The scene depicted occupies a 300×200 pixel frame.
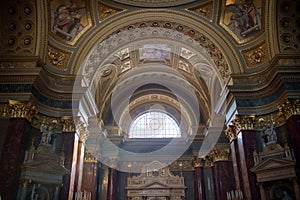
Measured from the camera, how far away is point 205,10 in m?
13.1

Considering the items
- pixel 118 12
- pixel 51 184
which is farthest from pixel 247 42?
pixel 51 184

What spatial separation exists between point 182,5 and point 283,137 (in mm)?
7250

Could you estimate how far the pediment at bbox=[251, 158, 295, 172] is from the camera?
948cm

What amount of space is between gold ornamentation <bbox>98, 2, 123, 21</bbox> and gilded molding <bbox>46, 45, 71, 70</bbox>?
2403 mm

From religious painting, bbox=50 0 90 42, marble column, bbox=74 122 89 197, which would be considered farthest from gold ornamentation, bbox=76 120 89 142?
religious painting, bbox=50 0 90 42

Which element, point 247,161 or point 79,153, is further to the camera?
point 79,153

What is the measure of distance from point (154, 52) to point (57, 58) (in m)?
6.10

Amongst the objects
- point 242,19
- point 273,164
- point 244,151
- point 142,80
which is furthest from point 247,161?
point 142,80

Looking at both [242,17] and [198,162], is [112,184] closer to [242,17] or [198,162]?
[198,162]

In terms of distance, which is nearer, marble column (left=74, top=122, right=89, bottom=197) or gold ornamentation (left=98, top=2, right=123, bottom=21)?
marble column (left=74, top=122, right=89, bottom=197)

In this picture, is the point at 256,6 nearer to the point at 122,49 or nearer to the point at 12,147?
the point at 122,49

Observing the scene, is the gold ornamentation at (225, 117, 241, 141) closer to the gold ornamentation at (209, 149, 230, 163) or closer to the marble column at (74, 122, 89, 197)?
the gold ornamentation at (209, 149, 230, 163)

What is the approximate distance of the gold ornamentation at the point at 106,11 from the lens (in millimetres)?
13035

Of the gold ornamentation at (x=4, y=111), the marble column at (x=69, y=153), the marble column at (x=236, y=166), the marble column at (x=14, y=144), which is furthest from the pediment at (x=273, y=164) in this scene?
the gold ornamentation at (x=4, y=111)
